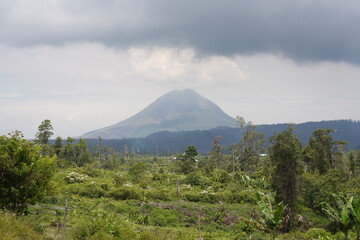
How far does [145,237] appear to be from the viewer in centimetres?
1155

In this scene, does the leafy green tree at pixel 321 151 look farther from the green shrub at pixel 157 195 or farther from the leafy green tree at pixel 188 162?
the green shrub at pixel 157 195

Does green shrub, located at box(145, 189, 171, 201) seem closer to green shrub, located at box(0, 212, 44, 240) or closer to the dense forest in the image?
the dense forest

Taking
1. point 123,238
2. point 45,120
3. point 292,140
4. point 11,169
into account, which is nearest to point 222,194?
point 292,140

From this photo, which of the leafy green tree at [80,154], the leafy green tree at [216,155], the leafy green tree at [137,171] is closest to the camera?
the leafy green tree at [137,171]

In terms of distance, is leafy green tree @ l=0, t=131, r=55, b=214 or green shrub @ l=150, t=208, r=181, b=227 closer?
leafy green tree @ l=0, t=131, r=55, b=214

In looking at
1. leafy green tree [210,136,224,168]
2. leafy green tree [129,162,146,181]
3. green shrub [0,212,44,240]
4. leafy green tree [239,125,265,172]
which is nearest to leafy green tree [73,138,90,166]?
leafy green tree [129,162,146,181]

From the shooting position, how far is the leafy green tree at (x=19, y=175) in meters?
11.5

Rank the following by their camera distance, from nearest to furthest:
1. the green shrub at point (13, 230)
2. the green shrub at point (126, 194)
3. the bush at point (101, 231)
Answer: the green shrub at point (13, 230) < the bush at point (101, 231) < the green shrub at point (126, 194)

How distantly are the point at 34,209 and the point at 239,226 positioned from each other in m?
14.1

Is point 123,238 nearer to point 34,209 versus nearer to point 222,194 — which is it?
point 34,209

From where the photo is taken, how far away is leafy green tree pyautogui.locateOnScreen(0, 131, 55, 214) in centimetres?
1149

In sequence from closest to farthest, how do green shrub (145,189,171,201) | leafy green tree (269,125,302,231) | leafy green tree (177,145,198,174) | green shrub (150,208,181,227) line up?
green shrub (150,208,181,227), leafy green tree (269,125,302,231), green shrub (145,189,171,201), leafy green tree (177,145,198,174)

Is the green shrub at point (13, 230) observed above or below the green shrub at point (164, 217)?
above

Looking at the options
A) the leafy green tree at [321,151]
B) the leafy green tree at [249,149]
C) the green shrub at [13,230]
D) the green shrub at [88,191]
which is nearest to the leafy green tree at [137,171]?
the green shrub at [88,191]
